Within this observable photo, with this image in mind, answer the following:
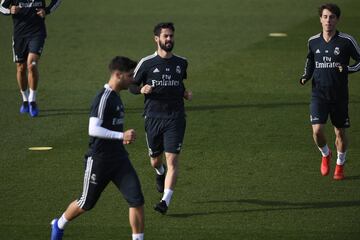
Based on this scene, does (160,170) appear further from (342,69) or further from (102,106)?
(342,69)

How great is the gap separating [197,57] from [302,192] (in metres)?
10.1

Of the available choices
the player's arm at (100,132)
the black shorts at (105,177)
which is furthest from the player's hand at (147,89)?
the player's arm at (100,132)

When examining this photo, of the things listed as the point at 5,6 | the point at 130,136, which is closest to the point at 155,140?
the point at 130,136

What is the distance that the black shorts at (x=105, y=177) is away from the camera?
35.6 ft

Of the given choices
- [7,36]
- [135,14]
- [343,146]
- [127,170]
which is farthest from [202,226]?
[135,14]

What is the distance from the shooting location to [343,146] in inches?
563

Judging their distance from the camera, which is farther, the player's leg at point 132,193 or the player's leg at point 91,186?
the player's leg at point 91,186

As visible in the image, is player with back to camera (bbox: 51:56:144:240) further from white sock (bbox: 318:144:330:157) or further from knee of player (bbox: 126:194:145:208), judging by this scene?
white sock (bbox: 318:144:330:157)

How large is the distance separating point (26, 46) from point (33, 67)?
0.58 m

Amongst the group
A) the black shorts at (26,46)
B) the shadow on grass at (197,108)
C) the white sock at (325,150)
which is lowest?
the white sock at (325,150)

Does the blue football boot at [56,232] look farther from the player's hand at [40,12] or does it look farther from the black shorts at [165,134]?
the player's hand at [40,12]

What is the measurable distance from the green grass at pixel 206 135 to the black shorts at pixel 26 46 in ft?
3.61

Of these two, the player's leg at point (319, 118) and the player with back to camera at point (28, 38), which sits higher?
the player with back to camera at point (28, 38)

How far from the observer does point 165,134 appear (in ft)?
42.1
